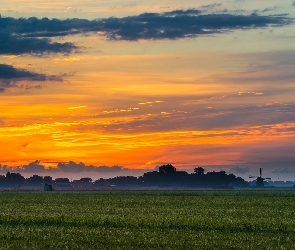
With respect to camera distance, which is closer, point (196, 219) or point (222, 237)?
point (222, 237)

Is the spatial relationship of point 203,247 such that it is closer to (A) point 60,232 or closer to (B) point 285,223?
(A) point 60,232

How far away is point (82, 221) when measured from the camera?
45.6m

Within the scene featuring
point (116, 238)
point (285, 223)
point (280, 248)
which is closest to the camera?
point (280, 248)

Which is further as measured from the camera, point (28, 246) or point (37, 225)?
point (37, 225)

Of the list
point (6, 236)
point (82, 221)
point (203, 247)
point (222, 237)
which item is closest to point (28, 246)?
point (6, 236)

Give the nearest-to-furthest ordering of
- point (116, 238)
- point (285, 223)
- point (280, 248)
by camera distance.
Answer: point (280, 248)
point (116, 238)
point (285, 223)

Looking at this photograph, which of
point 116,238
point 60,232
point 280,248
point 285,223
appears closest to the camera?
point 280,248

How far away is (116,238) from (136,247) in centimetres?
344

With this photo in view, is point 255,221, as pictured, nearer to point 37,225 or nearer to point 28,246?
point 37,225

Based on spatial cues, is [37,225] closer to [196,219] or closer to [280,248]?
[196,219]

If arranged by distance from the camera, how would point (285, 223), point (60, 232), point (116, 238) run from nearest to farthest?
point (116, 238) < point (60, 232) < point (285, 223)

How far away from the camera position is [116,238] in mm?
34062

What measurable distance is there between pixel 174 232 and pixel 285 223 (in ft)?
33.1

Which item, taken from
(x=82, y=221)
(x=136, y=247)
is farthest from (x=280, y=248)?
(x=82, y=221)
